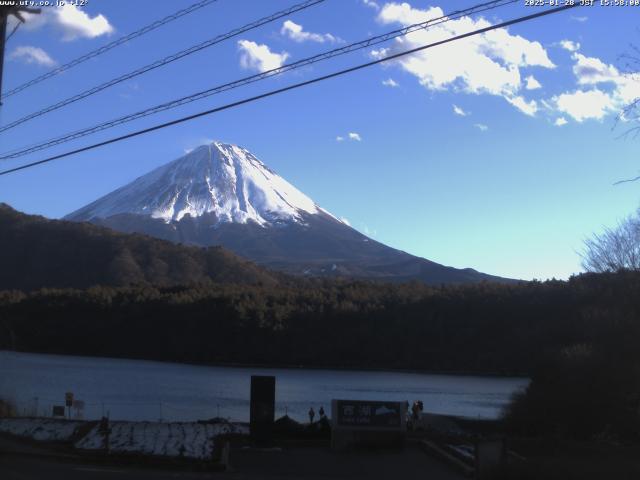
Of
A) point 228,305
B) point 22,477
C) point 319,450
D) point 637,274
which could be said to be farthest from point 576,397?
point 228,305

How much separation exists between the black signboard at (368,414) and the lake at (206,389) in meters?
16.6

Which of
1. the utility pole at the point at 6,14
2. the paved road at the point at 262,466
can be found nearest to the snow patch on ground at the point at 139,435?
the paved road at the point at 262,466

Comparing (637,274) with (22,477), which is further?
(637,274)

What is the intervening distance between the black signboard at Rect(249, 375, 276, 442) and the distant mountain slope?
103 metres

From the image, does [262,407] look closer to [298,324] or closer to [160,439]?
[160,439]

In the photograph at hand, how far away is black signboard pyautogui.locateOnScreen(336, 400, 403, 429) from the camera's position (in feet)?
79.5

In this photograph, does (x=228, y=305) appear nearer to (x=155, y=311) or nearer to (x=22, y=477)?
(x=155, y=311)

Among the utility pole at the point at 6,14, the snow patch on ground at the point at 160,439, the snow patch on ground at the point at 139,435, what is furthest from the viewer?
the snow patch on ground at the point at 139,435

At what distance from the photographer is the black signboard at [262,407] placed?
78.2 ft

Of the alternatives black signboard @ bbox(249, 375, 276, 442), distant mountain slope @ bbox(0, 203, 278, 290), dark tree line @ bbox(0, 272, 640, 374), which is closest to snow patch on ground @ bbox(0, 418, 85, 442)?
black signboard @ bbox(249, 375, 276, 442)

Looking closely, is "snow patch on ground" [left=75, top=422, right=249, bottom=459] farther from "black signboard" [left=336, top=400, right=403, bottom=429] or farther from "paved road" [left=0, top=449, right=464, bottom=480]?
"black signboard" [left=336, top=400, right=403, bottom=429]

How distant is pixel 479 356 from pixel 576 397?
54121 millimetres

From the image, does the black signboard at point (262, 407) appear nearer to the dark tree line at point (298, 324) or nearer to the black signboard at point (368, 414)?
the black signboard at point (368, 414)

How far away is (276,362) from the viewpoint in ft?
305
